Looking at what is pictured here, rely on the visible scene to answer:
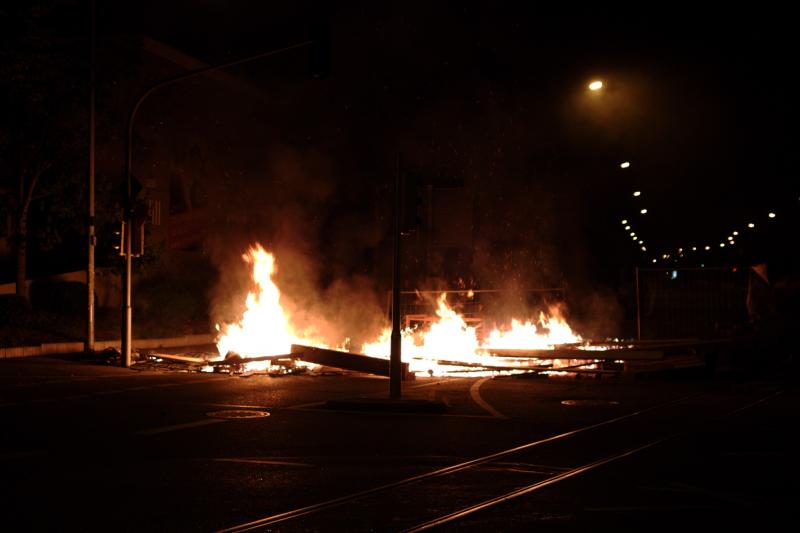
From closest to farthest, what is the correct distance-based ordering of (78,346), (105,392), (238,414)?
1. (238,414)
2. (105,392)
3. (78,346)

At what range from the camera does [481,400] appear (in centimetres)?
1381

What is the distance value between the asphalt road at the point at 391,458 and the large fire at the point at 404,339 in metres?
5.45

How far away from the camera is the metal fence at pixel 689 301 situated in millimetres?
27484

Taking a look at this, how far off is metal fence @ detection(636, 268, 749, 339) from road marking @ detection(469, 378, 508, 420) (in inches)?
473

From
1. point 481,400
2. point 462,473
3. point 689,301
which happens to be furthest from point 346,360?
point 689,301

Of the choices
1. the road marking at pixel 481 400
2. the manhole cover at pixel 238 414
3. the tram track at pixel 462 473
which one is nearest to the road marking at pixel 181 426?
the manhole cover at pixel 238 414

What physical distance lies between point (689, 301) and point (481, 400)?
16.1m

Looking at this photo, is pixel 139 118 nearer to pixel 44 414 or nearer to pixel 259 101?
pixel 259 101

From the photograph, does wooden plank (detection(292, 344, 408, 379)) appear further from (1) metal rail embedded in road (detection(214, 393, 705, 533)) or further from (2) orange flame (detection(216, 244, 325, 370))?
(1) metal rail embedded in road (detection(214, 393, 705, 533))

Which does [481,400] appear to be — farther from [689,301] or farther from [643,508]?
[689,301]

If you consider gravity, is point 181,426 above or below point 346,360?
below

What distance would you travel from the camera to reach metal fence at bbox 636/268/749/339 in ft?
90.2

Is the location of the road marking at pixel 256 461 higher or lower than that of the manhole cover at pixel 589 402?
lower

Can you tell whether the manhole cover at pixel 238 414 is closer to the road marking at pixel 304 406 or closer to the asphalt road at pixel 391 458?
the asphalt road at pixel 391 458
